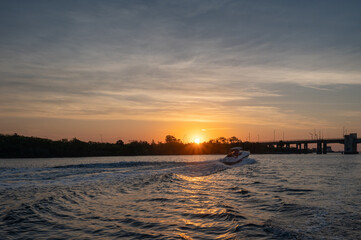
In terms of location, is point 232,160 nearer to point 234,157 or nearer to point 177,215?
point 234,157

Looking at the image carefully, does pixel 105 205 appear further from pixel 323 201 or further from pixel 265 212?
pixel 323 201

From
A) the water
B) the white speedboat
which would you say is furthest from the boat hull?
the water

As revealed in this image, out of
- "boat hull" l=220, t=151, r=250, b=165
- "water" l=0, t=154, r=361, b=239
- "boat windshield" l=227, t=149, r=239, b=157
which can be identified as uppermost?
"boat windshield" l=227, t=149, r=239, b=157

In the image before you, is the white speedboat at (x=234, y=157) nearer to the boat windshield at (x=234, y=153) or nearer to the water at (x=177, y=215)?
the boat windshield at (x=234, y=153)

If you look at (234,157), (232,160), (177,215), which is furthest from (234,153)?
(177,215)

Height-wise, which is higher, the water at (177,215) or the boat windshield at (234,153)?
the boat windshield at (234,153)

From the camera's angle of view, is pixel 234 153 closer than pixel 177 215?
No

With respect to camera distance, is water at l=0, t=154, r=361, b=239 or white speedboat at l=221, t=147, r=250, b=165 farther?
white speedboat at l=221, t=147, r=250, b=165

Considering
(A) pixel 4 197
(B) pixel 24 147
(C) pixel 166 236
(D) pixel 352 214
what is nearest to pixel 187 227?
(C) pixel 166 236

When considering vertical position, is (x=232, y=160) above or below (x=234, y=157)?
below

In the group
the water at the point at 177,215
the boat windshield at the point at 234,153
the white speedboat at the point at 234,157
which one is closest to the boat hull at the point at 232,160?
the white speedboat at the point at 234,157

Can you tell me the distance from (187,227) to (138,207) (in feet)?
16.4

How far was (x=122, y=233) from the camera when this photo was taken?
11.6 meters

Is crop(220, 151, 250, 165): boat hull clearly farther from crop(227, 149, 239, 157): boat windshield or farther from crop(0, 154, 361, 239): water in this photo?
crop(0, 154, 361, 239): water
